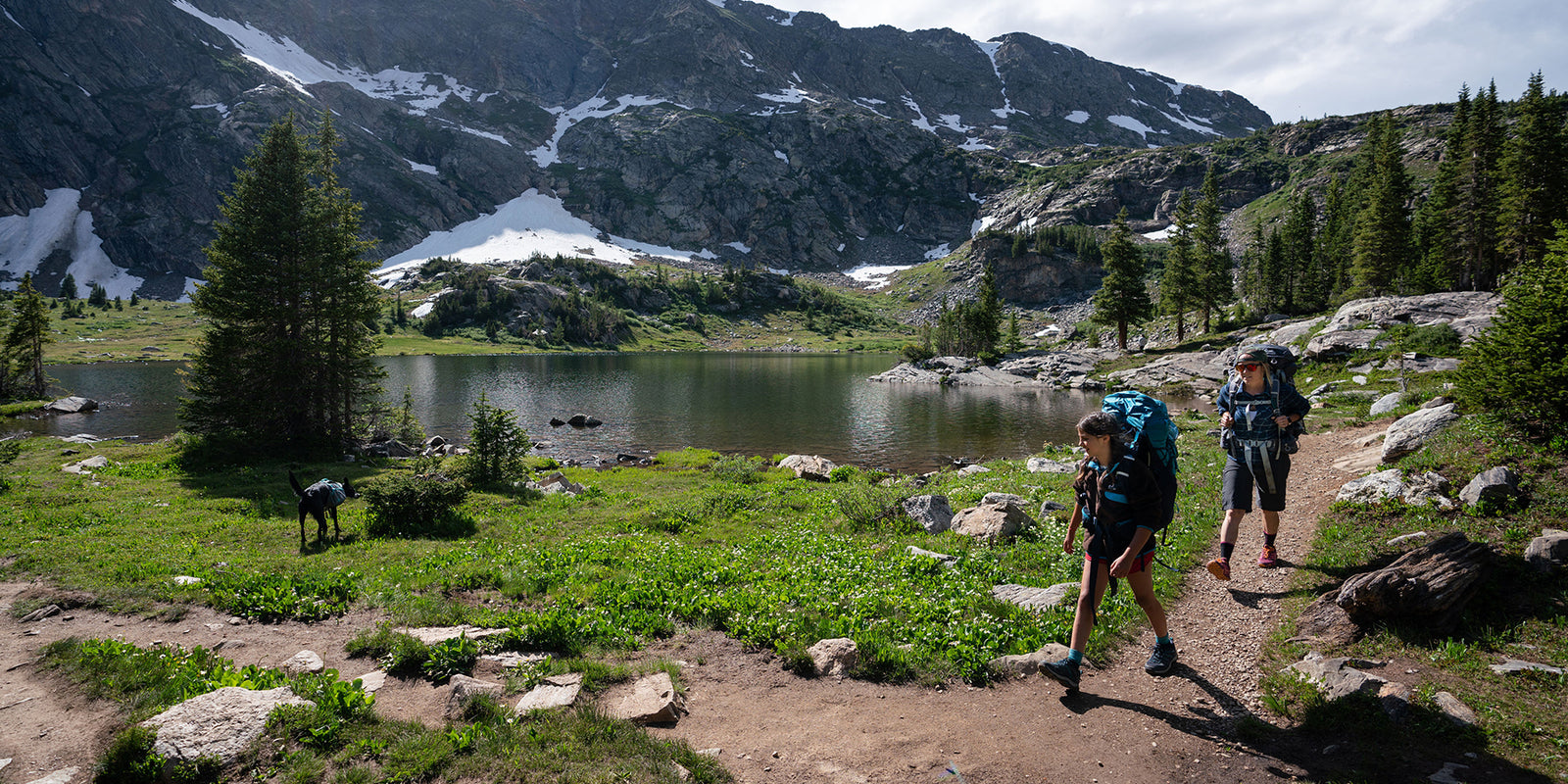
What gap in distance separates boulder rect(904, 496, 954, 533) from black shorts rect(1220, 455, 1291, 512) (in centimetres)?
627

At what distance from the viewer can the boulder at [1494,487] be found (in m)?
9.75

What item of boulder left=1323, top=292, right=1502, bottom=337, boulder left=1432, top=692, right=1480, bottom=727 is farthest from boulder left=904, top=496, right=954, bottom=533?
boulder left=1323, top=292, right=1502, bottom=337

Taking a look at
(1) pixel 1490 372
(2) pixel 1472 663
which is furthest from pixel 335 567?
(1) pixel 1490 372

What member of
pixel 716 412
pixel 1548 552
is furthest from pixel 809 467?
pixel 716 412

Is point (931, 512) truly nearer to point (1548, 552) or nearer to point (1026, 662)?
point (1026, 662)

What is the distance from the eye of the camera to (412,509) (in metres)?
16.8

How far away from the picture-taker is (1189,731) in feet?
21.8

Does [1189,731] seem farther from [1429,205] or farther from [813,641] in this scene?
[1429,205]

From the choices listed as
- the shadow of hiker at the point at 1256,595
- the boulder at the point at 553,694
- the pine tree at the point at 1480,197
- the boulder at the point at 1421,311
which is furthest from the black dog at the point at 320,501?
the pine tree at the point at 1480,197

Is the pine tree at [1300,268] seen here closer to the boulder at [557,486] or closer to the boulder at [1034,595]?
the boulder at [1034,595]

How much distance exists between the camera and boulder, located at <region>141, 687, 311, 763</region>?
605cm

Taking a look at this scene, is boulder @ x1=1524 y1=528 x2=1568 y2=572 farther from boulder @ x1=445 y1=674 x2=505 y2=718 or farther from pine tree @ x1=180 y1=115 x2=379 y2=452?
pine tree @ x1=180 y1=115 x2=379 y2=452

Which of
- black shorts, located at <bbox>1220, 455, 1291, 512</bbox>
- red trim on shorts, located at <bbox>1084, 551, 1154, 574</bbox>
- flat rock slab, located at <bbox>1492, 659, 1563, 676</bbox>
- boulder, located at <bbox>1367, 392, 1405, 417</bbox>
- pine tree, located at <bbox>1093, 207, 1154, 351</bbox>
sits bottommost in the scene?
flat rock slab, located at <bbox>1492, 659, 1563, 676</bbox>

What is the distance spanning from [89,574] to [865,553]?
15473 mm
